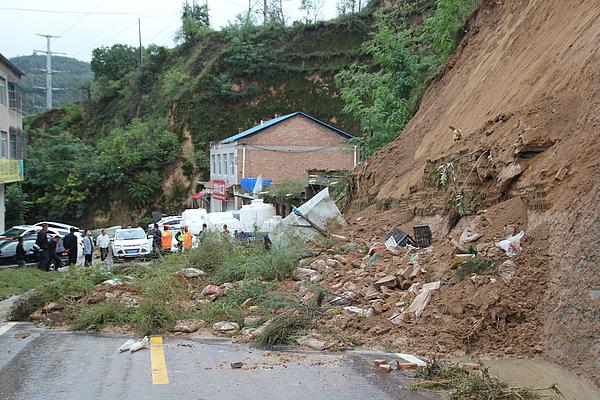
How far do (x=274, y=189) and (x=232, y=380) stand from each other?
27230mm

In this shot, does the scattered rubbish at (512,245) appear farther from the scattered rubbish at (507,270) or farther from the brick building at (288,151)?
the brick building at (288,151)

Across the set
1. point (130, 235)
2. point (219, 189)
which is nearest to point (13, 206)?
point (219, 189)

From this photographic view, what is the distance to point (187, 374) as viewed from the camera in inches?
297

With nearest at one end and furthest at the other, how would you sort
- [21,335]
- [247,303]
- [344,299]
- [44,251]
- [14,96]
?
1. [21,335]
2. [344,299]
3. [247,303]
4. [44,251]
5. [14,96]

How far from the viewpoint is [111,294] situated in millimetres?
12633

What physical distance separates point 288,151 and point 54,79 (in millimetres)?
75834

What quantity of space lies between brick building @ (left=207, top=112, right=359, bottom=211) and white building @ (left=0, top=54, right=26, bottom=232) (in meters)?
13.2

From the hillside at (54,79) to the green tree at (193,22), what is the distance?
19648 millimetres

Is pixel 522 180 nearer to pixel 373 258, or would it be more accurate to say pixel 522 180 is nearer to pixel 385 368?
pixel 373 258

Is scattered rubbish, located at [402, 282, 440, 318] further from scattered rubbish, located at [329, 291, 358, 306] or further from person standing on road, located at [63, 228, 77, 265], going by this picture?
person standing on road, located at [63, 228, 77, 265]

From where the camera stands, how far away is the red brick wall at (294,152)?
4450 centimetres

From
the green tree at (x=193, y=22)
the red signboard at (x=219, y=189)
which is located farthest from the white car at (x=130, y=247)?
the green tree at (x=193, y=22)

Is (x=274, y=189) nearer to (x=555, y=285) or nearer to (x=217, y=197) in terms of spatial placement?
(x=217, y=197)

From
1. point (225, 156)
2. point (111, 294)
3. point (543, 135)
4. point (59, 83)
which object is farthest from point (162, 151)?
point (59, 83)
